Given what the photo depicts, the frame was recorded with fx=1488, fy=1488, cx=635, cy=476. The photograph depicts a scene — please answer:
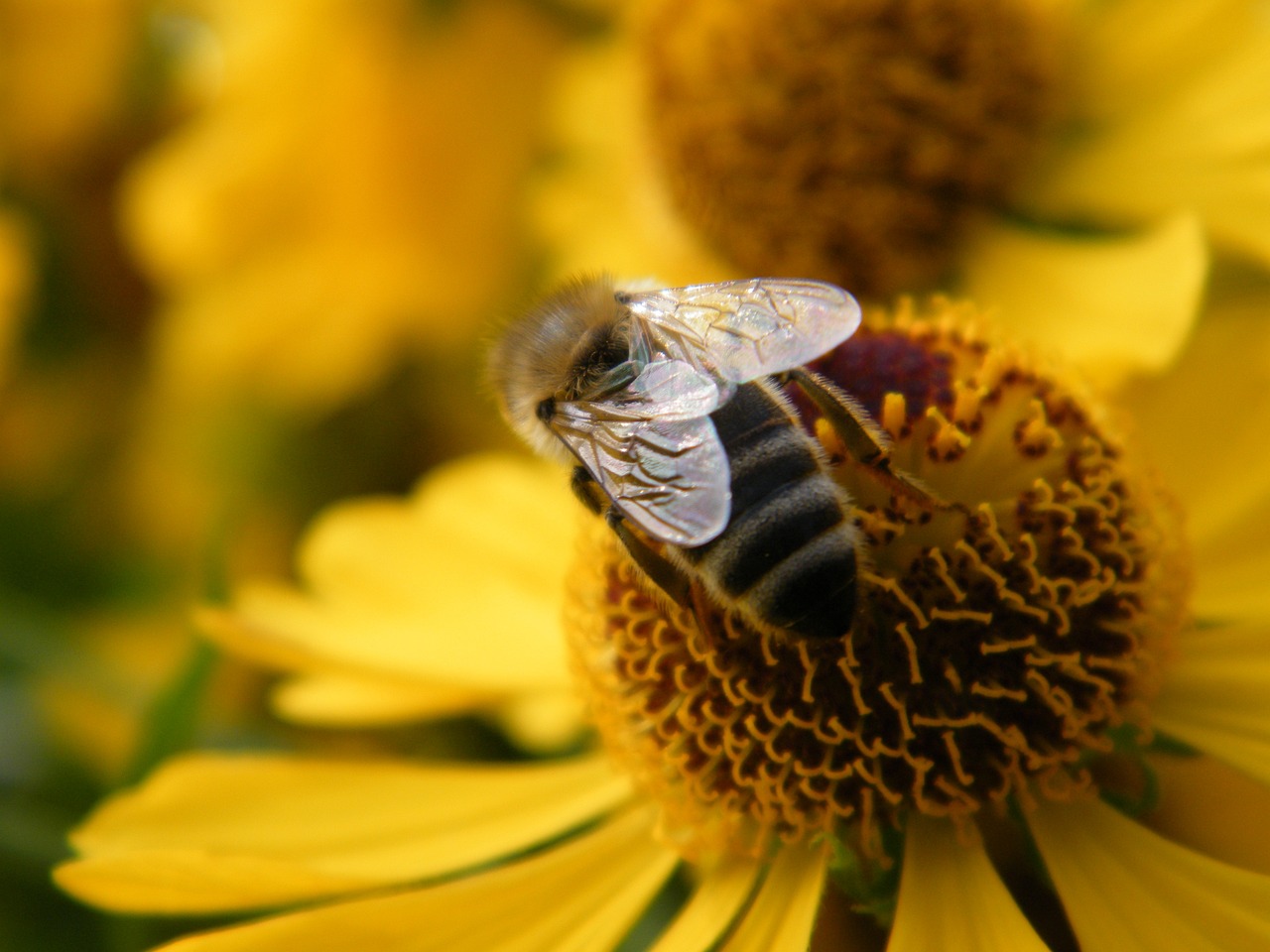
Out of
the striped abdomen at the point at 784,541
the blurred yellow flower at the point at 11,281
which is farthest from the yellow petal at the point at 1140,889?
the blurred yellow flower at the point at 11,281

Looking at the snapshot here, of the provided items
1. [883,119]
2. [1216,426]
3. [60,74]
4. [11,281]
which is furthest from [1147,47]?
[60,74]

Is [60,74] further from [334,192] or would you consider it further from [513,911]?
[513,911]

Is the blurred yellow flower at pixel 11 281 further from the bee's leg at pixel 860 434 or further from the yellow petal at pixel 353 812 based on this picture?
the bee's leg at pixel 860 434

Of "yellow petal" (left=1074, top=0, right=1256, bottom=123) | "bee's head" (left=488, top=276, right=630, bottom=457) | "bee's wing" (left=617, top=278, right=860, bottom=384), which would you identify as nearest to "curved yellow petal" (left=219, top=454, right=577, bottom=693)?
"bee's head" (left=488, top=276, right=630, bottom=457)

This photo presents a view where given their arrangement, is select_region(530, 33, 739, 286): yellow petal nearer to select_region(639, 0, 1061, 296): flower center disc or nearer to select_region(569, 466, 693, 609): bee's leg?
select_region(639, 0, 1061, 296): flower center disc

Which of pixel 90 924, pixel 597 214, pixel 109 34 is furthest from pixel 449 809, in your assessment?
pixel 109 34

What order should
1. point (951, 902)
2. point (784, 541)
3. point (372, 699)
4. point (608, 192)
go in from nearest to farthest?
point (784, 541), point (951, 902), point (372, 699), point (608, 192)

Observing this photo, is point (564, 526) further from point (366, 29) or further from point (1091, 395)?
point (366, 29)

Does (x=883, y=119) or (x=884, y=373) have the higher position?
(x=883, y=119)
